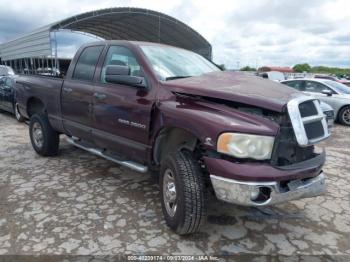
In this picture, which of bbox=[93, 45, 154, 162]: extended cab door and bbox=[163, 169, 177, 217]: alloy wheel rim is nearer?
bbox=[163, 169, 177, 217]: alloy wheel rim

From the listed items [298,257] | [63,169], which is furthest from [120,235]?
[63,169]

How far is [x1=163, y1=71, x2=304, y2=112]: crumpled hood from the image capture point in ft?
10.1

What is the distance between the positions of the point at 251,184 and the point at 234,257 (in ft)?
2.47

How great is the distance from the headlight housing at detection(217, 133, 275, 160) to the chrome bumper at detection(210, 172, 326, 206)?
23 cm

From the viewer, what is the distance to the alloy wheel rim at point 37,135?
19.5 ft

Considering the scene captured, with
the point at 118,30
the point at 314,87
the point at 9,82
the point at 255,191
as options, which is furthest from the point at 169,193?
the point at 118,30

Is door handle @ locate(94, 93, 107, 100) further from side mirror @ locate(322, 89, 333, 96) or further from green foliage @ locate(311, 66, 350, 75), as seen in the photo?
green foliage @ locate(311, 66, 350, 75)

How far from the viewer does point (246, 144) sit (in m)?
2.89

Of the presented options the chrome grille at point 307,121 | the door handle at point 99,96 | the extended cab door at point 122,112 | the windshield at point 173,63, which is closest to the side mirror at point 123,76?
the extended cab door at point 122,112

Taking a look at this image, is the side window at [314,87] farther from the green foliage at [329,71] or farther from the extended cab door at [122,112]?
the green foliage at [329,71]

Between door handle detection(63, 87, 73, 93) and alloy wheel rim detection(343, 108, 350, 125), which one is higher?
door handle detection(63, 87, 73, 93)

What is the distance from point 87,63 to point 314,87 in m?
9.49

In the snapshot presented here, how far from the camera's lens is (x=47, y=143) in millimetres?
5812

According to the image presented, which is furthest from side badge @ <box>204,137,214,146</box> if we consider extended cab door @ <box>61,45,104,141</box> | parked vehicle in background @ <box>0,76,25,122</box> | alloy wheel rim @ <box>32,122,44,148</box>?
parked vehicle in background @ <box>0,76,25,122</box>
